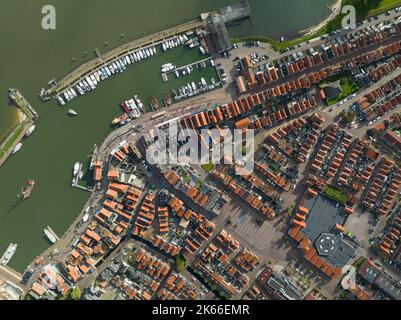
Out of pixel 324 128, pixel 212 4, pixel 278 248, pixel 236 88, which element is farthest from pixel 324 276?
pixel 212 4

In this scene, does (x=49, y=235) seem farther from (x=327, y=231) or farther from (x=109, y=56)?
(x=327, y=231)

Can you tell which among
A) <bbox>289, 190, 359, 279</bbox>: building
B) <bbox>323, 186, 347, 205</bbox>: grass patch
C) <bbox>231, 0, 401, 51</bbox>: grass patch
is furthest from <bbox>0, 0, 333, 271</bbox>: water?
<bbox>323, 186, 347, 205</bbox>: grass patch

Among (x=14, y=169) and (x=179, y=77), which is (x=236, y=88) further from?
(x=14, y=169)

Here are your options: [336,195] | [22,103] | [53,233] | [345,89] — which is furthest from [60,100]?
[336,195]

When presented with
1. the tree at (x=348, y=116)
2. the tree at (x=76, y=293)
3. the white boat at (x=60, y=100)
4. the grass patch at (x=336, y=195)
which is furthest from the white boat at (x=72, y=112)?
the tree at (x=348, y=116)

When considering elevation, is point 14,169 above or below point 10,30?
below

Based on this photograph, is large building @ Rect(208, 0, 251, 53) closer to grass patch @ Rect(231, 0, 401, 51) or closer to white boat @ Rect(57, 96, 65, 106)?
grass patch @ Rect(231, 0, 401, 51)

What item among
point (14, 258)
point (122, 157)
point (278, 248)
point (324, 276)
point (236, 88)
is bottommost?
point (324, 276)

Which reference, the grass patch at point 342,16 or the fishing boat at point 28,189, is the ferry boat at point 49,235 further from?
the grass patch at point 342,16
